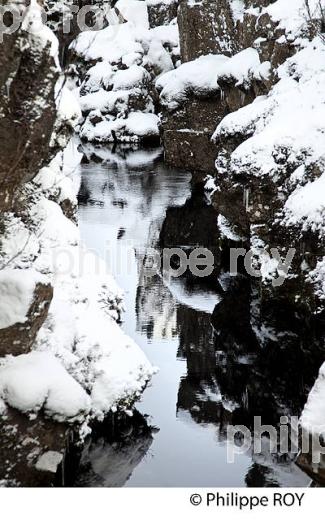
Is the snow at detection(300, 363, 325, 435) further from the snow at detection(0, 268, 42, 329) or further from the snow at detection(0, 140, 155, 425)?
the snow at detection(0, 268, 42, 329)

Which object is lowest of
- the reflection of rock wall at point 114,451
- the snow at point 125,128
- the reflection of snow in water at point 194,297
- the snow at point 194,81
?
the reflection of rock wall at point 114,451

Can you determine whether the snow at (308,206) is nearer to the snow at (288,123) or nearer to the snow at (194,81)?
the snow at (288,123)

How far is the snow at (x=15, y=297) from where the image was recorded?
25.1 feet

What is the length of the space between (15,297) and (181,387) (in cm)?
467

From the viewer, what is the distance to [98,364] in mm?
9938

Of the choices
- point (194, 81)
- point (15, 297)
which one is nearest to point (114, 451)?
point (15, 297)

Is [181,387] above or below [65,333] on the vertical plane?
below

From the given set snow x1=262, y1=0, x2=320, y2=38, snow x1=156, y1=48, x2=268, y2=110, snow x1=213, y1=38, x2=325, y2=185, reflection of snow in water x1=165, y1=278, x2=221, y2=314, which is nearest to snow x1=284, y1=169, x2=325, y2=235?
snow x1=213, y1=38, x2=325, y2=185

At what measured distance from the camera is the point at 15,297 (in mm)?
7734

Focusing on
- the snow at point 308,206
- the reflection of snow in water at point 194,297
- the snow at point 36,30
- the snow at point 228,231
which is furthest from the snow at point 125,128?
the snow at point 36,30

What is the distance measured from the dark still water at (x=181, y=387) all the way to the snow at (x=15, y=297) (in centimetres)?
251

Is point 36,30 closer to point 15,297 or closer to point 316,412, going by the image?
point 15,297

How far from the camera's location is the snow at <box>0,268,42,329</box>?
7652mm
